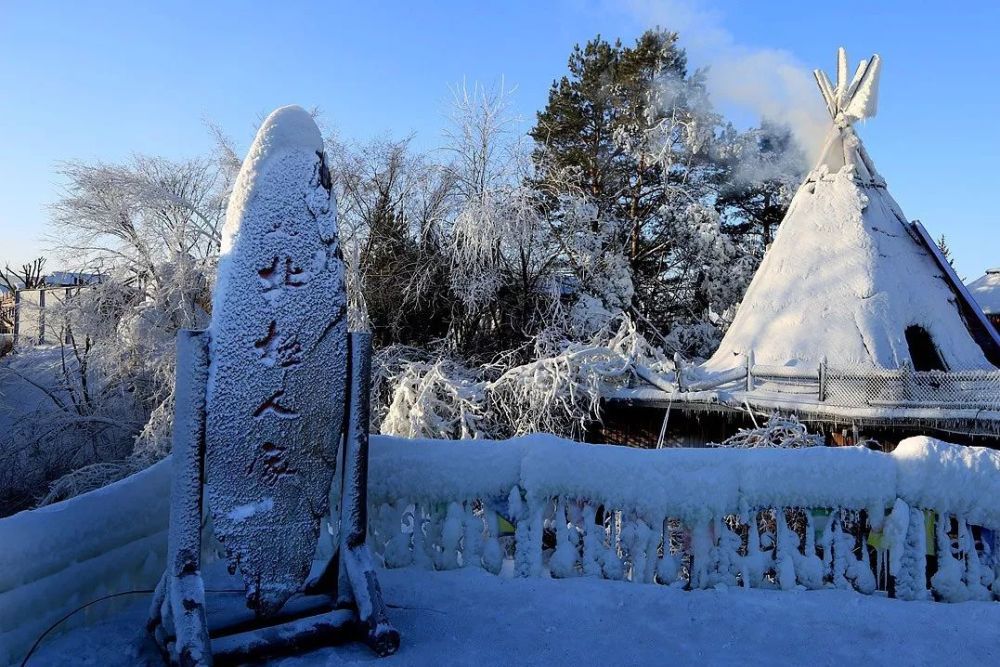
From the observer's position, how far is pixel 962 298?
11961mm

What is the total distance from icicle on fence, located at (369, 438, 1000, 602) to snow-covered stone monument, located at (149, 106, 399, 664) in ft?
1.91

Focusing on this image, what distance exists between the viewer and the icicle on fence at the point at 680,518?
3.43 meters

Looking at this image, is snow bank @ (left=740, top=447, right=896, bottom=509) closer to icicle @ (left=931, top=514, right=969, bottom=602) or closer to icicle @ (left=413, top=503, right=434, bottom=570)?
icicle @ (left=931, top=514, right=969, bottom=602)

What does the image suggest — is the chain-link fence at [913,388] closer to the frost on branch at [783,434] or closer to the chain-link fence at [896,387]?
the chain-link fence at [896,387]

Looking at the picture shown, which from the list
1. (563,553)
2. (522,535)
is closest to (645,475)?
(563,553)

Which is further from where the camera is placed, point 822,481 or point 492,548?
point 492,548

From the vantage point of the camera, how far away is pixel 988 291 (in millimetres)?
21812

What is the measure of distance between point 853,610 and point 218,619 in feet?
9.82

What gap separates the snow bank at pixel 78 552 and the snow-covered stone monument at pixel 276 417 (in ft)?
1.39

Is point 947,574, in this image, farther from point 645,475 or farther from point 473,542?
point 473,542

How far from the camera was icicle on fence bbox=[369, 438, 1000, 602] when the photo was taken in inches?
135

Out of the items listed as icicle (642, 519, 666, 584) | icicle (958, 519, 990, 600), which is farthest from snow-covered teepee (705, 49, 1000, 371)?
icicle (642, 519, 666, 584)

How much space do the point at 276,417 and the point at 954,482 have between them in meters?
3.29

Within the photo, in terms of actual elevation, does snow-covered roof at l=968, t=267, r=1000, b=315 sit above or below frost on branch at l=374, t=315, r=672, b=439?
above
